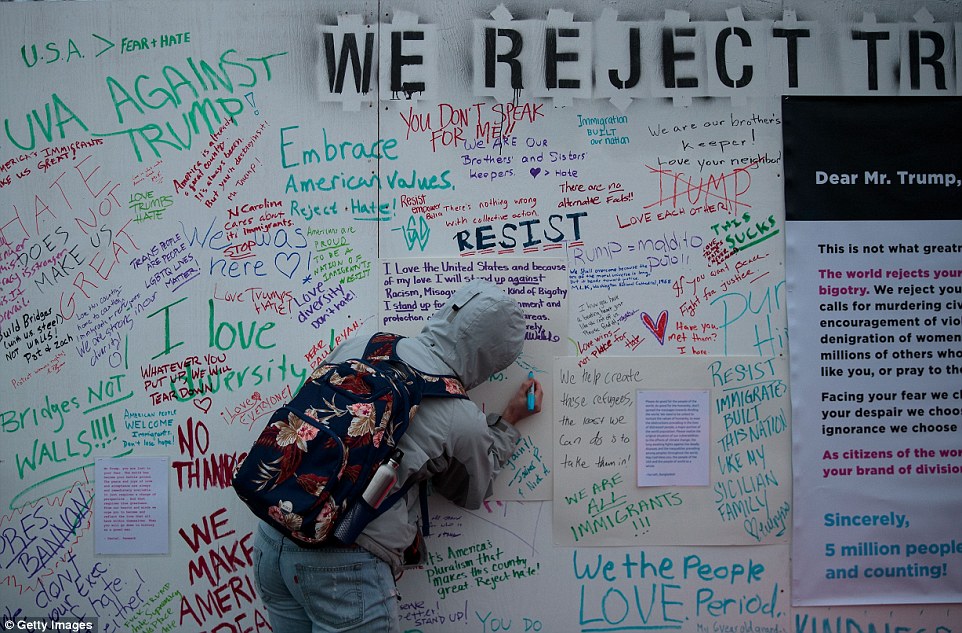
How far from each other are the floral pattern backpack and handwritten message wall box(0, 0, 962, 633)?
91cm

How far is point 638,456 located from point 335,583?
5.09 ft

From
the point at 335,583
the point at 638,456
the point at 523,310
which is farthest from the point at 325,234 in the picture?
the point at 638,456

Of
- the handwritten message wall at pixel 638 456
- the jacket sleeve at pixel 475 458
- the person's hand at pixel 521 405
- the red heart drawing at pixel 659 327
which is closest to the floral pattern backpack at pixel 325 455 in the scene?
the jacket sleeve at pixel 475 458

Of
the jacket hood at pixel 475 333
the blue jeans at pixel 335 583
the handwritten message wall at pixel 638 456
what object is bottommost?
the blue jeans at pixel 335 583

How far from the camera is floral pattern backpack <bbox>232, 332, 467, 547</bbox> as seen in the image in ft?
8.41

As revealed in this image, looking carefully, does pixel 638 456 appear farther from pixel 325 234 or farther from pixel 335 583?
pixel 325 234

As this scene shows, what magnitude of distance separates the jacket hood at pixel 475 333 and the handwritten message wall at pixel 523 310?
0.45 meters

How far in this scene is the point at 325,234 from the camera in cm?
351

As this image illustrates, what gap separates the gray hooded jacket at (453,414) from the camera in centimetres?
276

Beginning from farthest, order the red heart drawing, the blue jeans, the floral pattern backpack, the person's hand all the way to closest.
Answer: the red heart drawing
the person's hand
the blue jeans
the floral pattern backpack

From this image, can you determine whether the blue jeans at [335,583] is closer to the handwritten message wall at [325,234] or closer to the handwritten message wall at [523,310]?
the handwritten message wall at [325,234]

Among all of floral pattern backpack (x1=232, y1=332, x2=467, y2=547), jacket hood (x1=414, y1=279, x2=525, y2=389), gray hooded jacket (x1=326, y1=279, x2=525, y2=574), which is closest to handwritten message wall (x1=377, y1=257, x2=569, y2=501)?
gray hooded jacket (x1=326, y1=279, x2=525, y2=574)

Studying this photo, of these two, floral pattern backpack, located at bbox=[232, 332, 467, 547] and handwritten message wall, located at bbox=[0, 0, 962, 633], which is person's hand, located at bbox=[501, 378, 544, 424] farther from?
floral pattern backpack, located at bbox=[232, 332, 467, 547]

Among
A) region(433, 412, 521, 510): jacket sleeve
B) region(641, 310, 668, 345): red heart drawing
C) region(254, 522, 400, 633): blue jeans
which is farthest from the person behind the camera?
region(641, 310, 668, 345): red heart drawing
